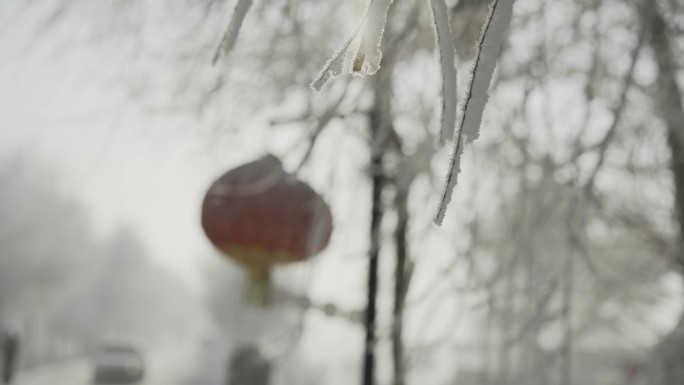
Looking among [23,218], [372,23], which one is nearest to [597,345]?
[372,23]

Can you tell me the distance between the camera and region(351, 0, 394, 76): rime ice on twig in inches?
19.1

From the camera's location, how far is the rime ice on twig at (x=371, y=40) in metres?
0.49

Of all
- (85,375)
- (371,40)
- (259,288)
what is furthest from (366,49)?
(85,375)

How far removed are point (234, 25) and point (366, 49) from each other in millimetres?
135

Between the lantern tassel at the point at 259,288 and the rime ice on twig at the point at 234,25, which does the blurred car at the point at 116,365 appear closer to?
the lantern tassel at the point at 259,288

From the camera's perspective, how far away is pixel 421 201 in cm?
189

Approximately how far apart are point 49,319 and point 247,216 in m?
24.8

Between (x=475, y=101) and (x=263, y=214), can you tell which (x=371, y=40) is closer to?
(x=475, y=101)

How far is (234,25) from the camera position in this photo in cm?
56

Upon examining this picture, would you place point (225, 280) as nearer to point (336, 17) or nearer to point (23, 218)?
point (23, 218)

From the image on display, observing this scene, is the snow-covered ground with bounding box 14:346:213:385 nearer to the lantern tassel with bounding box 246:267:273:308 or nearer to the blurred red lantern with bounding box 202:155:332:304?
the lantern tassel with bounding box 246:267:273:308

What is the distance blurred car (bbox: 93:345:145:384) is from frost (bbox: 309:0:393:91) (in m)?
14.5

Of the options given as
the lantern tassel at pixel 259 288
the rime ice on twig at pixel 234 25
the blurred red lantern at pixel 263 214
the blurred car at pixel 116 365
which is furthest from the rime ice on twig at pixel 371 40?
the blurred car at pixel 116 365

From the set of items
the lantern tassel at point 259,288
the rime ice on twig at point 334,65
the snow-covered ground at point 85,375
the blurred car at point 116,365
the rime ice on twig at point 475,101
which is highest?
the rime ice on twig at point 334,65
